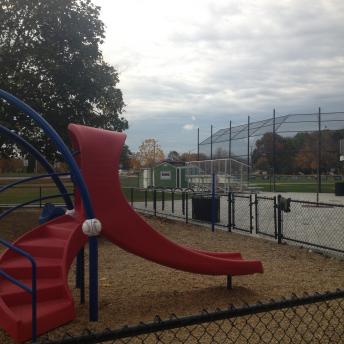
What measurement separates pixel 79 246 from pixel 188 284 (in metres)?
1.89

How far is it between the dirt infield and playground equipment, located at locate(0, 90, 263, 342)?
0.32m

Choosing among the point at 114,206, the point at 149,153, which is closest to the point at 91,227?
the point at 114,206

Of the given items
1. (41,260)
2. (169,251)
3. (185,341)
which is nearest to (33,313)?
(41,260)

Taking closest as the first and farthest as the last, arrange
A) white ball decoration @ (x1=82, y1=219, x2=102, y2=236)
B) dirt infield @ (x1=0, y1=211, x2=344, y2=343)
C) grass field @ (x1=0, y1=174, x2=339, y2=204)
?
1. white ball decoration @ (x1=82, y1=219, x2=102, y2=236)
2. dirt infield @ (x1=0, y1=211, x2=344, y2=343)
3. grass field @ (x1=0, y1=174, x2=339, y2=204)

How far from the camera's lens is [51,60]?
11945 mm

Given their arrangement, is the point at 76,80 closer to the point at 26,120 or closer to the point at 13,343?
the point at 26,120

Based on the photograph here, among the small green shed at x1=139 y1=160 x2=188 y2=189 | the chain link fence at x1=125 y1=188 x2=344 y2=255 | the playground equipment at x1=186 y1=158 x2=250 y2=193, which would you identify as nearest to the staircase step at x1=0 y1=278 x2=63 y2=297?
the chain link fence at x1=125 y1=188 x2=344 y2=255

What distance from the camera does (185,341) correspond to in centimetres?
397

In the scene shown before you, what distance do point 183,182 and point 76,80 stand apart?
2144cm

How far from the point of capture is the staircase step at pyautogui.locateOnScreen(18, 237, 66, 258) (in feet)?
15.6

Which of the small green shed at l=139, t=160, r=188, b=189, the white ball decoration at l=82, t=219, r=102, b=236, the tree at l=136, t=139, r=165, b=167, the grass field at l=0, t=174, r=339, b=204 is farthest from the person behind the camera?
the tree at l=136, t=139, r=165, b=167

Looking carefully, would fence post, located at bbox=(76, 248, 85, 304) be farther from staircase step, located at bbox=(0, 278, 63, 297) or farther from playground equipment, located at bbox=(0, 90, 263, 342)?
staircase step, located at bbox=(0, 278, 63, 297)

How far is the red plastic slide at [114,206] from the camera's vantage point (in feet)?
15.9

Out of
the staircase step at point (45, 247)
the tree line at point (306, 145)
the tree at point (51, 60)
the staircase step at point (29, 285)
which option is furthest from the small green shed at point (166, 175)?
the staircase step at point (29, 285)
